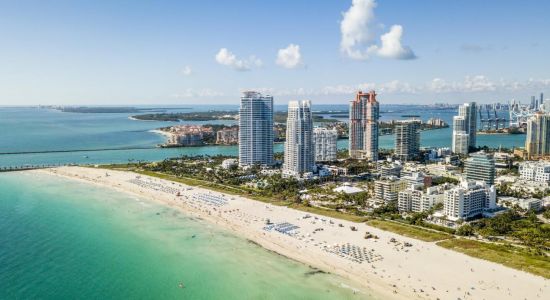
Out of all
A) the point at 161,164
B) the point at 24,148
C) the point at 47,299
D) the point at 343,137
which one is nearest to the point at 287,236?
the point at 47,299

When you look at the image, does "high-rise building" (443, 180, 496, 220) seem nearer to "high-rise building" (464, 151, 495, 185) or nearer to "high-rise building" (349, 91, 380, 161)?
"high-rise building" (464, 151, 495, 185)

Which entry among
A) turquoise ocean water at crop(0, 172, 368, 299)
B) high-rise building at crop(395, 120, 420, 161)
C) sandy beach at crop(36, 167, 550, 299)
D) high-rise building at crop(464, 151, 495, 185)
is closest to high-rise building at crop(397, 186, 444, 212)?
sandy beach at crop(36, 167, 550, 299)

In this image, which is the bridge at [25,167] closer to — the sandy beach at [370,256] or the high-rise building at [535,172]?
the sandy beach at [370,256]

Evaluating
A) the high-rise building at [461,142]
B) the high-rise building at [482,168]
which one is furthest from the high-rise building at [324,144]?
the high-rise building at [461,142]

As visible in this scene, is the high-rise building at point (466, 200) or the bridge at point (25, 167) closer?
the high-rise building at point (466, 200)

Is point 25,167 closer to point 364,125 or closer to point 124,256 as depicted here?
point 124,256

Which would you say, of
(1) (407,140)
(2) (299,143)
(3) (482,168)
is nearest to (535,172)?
(3) (482,168)
